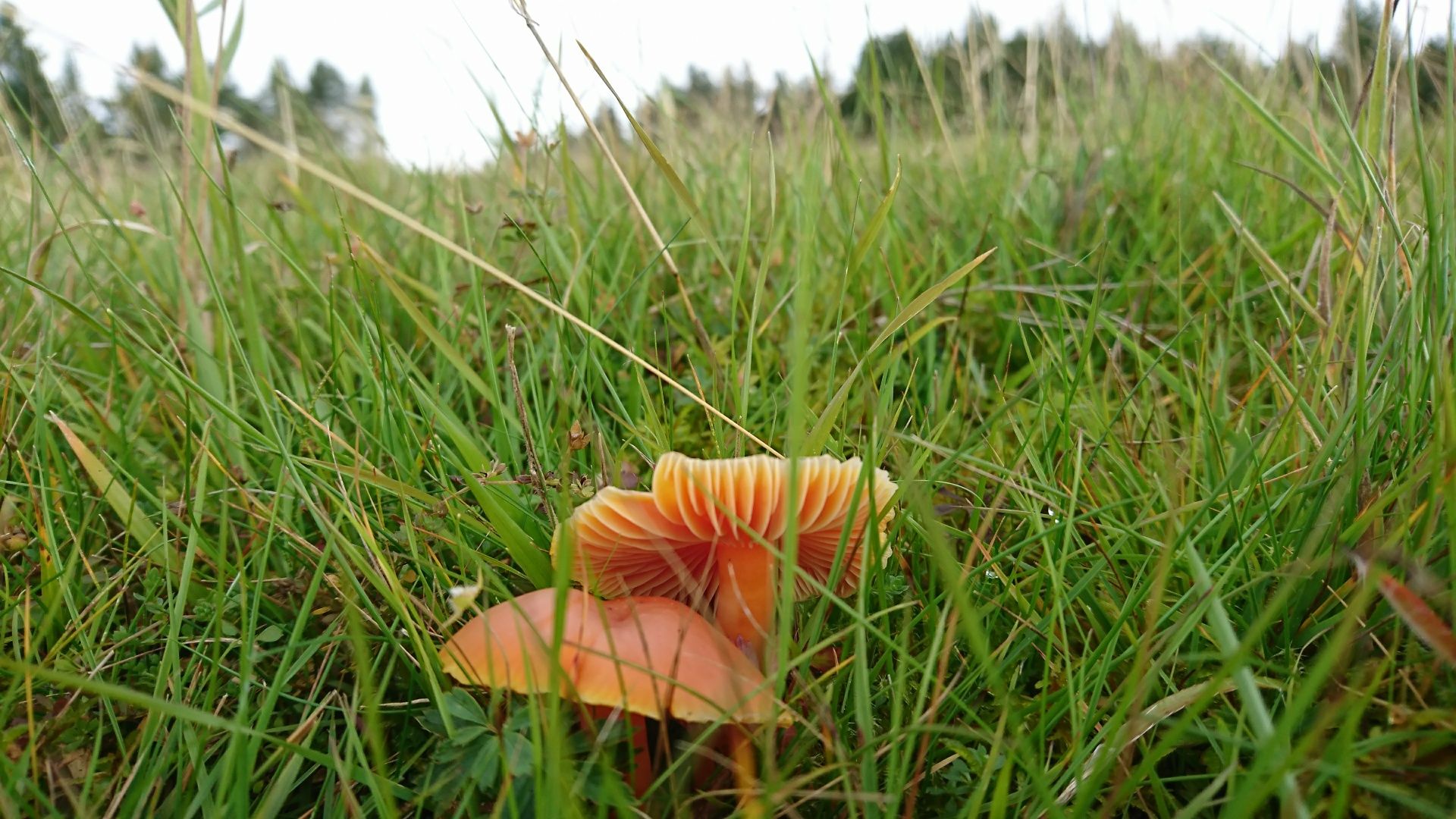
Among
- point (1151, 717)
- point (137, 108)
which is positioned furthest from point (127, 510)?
point (137, 108)

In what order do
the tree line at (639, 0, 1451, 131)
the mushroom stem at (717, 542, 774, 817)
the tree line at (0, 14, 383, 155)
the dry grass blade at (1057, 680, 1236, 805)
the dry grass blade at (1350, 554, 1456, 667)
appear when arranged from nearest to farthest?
the dry grass blade at (1350, 554, 1456, 667)
the dry grass blade at (1057, 680, 1236, 805)
the mushroom stem at (717, 542, 774, 817)
the tree line at (0, 14, 383, 155)
the tree line at (639, 0, 1451, 131)

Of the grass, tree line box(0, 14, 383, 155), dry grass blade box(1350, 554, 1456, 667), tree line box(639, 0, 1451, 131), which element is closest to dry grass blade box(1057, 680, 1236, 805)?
the grass

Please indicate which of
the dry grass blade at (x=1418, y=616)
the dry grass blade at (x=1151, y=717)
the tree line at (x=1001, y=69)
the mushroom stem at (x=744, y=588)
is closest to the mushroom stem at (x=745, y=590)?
the mushroom stem at (x=744, y=588)

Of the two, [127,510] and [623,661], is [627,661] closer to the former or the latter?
[623,661]

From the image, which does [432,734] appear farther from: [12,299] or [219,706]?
[12,299]

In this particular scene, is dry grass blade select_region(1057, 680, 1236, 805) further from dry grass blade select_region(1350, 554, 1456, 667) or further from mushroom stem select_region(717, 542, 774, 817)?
mushroom stem select_region(717, 542, 774, 817)

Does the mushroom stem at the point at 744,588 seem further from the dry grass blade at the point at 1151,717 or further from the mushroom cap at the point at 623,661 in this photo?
the dry grass blade at the point at 1151,717
